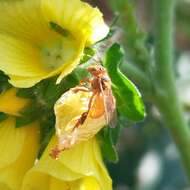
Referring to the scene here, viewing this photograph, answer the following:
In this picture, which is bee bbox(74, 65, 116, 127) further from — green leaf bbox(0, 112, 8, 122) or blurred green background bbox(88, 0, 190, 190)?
blurred green background bbox(88, 0, 190, 190)

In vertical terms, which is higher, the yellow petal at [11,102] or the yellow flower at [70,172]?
the yellow petal at [11,102]

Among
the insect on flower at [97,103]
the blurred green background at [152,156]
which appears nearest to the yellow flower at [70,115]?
the insect on flower at [97,103]

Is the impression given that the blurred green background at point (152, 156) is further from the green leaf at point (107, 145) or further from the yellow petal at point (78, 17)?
the yellow petal at point (78, 17)

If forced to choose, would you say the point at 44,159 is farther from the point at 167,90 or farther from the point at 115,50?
the point at 167,90

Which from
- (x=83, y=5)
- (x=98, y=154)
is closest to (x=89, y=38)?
(x=83, y=5)

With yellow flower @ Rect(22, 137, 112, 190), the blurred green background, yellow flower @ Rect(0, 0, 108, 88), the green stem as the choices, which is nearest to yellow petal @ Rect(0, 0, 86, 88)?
yellow flower @ Rect(0, 0, 108, 88)
